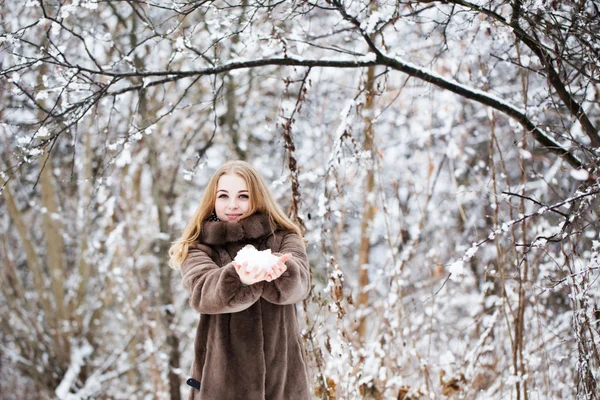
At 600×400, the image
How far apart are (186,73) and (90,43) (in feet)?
13.7

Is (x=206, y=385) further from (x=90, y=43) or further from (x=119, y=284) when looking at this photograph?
(x=119, y=284)

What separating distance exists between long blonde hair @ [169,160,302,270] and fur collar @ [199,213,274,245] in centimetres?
5

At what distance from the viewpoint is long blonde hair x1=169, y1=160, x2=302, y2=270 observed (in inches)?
91.6

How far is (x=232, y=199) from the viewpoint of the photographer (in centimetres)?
233

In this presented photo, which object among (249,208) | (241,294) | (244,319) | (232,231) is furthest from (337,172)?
(241,294)

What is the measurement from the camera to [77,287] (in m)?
7.92

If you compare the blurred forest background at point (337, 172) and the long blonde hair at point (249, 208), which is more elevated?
the blurred forest background at point (337, 172)

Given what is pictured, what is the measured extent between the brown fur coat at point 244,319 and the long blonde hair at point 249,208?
1.6 inches

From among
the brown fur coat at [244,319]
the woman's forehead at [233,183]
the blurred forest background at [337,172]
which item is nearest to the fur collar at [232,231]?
the brown fur coat at [244,319]

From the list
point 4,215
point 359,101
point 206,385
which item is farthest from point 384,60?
point 4,215

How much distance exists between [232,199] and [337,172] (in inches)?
40.3

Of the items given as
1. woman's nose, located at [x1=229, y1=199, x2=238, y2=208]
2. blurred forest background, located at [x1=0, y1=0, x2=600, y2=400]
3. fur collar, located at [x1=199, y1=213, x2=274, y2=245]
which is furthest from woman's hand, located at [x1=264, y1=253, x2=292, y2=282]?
blurred forest background, located at [x1=0, y1=0, x2=600, y2=400]

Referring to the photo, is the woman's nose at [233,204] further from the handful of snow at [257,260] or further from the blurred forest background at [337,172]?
the blurred forest background at [337,172]

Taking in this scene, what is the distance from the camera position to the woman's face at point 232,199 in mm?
2322
